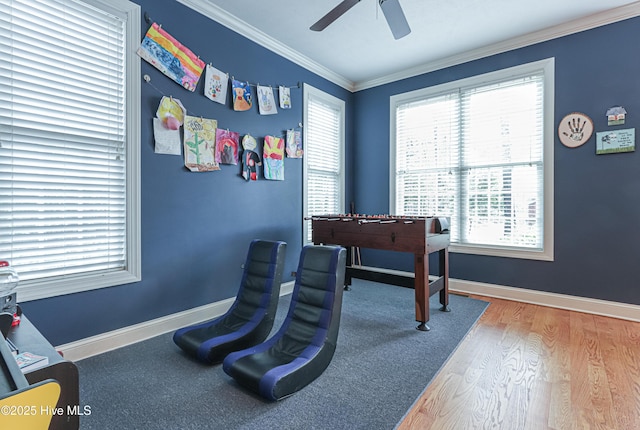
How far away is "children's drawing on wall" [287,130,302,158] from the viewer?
3.70 meters

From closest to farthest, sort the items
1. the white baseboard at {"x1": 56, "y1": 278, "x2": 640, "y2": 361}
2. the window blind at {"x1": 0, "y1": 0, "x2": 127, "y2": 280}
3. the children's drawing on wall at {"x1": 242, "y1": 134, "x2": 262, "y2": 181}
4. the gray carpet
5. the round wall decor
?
the gray carpet → the window blind at {"x1": 0, "y1": 0, "x2": 127, "y2": 280} → the white baseboard at {"x1": 56, "y1": 278, "x2": 640, "y2": 361} → the round wall decor → the children's drawing on wall at {"x1": 242, "y1": 134, "x2": 262, "y2": 181}

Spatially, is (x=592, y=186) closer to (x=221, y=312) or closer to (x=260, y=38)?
(x=260, y=38)

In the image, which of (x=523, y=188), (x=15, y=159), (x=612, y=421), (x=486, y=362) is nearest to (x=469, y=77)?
(x=523, y=188)

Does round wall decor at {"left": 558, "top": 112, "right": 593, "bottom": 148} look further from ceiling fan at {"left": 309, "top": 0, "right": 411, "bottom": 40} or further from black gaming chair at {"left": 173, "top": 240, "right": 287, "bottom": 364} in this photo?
black gaming chair at {"left": 173, "top": 240, "right": 287, "bottom": 364}

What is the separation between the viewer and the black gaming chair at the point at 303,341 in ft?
5.63

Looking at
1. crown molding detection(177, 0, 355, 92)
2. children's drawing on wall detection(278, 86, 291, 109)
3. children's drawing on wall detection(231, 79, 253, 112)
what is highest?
crown molding detection(177, 0, 355, 92)

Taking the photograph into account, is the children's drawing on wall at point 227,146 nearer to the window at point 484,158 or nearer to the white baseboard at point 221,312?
the white baseboard at point 221,312

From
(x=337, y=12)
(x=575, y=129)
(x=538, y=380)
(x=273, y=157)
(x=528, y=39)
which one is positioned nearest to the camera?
(x=538, y=380)

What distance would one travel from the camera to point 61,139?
2088 mm

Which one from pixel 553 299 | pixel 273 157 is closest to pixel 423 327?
pixel 553 299

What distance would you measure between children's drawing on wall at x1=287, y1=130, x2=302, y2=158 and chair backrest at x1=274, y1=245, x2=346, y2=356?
5.63 ft

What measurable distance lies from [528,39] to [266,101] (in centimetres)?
293

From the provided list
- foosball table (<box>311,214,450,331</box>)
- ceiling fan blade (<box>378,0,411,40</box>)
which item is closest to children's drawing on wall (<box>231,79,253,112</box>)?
foosball table (<box>311,214,450,331</box>)

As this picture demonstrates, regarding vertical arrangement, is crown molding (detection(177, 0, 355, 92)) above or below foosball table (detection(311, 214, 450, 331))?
above
